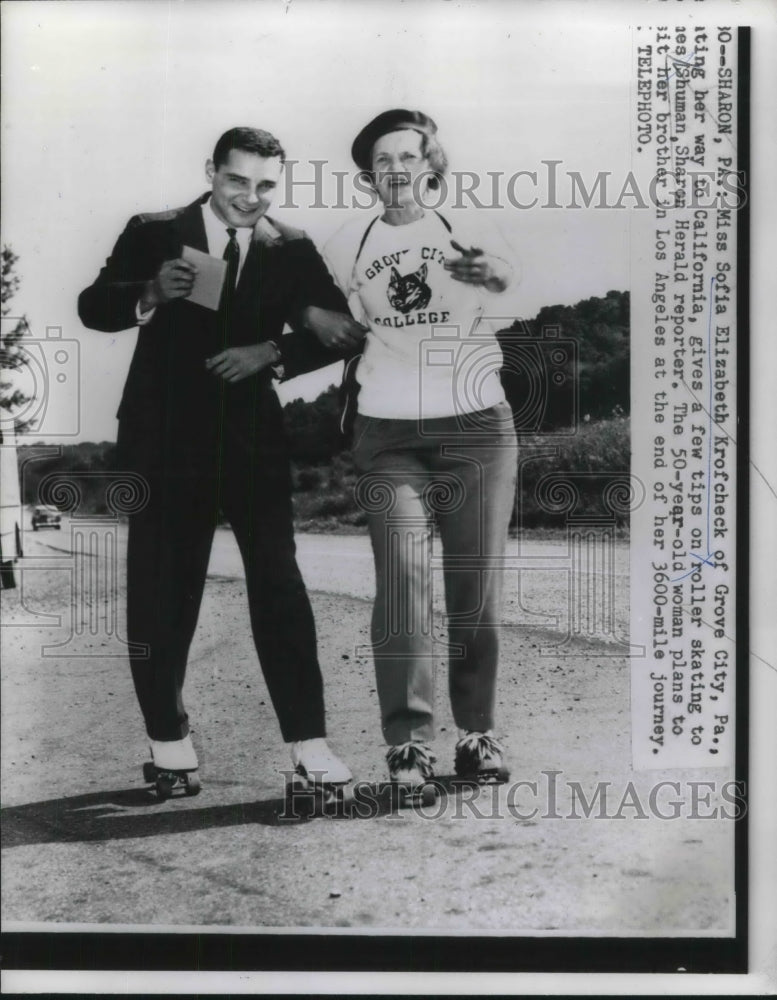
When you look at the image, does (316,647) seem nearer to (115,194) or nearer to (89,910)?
(89,910)

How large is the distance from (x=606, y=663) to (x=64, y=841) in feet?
5.79

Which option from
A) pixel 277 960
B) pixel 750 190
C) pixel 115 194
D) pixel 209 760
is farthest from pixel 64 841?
pixel 750 190

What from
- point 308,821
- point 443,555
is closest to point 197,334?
point 443,555

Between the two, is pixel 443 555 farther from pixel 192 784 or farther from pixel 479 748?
pixel 192 784

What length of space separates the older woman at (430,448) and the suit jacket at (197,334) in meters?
0.22

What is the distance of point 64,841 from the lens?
309cm

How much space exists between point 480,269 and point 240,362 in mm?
795

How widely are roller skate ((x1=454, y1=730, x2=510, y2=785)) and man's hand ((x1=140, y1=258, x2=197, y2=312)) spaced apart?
1633mm

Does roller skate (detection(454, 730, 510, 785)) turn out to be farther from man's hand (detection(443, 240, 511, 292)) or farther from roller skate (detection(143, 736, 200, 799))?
man's hand (detection(443, 240, 511, 292))

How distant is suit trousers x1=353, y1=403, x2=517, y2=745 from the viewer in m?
3.08

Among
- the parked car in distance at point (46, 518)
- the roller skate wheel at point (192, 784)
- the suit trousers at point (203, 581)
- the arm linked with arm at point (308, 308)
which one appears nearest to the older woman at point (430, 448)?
the arm linked with arm at point (308, 308)

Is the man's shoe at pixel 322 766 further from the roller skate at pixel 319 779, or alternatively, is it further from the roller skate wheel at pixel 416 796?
the roller skate wheel at pixel 416 796

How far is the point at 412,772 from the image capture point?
121 inches

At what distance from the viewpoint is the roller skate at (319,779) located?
3088mm
